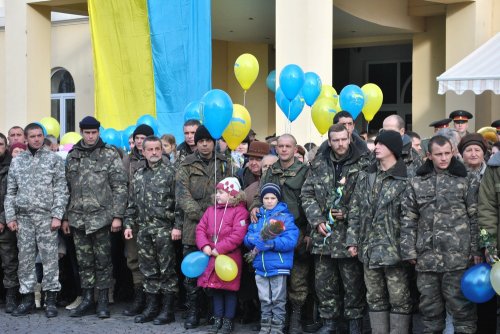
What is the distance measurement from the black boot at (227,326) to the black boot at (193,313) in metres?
0.39

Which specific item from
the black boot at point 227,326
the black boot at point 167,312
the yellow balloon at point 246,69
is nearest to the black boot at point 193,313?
the black boot at point 167,312

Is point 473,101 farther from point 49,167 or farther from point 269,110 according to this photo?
point 49,167

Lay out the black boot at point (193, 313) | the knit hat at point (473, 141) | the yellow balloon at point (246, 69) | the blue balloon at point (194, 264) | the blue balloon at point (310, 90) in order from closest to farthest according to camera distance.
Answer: the knit hat at point (473, 141) → the blue balloon at point (194, 264) → the black boot at point (193, 313) → the blue balloon at point (310, 90) → the yellow balloon at point (246, 69)

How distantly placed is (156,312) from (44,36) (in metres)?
11.8

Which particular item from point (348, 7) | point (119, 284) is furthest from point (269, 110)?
point (119, 284)

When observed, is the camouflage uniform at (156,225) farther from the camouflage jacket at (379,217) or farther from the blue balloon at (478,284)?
the blue balloon at (478,284)

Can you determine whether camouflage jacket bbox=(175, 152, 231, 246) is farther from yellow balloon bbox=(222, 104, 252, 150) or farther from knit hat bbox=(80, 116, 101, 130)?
knit hat bbox=(80, 116, 101, 130)

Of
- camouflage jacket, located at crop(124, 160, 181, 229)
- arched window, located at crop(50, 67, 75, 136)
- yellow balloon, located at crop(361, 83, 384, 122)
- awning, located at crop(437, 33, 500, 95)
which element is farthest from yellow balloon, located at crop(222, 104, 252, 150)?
arched window, located at crop(50, 67, 75, 136)

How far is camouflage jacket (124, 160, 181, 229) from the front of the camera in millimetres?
8125

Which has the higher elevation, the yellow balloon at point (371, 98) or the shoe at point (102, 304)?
the yellow balloon at point (371, 98)

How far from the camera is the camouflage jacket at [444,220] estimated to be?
6.25m

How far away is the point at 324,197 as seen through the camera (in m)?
7.17

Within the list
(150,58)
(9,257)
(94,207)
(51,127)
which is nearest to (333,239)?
(94,207)

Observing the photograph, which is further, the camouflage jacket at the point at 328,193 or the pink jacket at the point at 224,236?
the pink jacket at the point at 224,236
